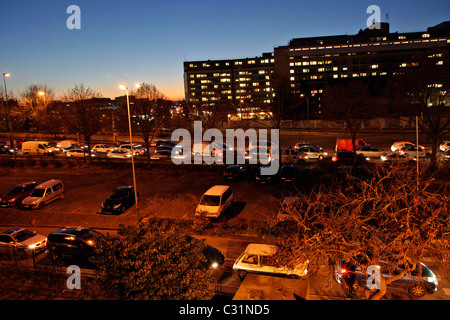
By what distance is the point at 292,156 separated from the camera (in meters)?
30.8

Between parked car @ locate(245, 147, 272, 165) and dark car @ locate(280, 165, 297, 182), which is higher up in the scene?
parked car @ locate(245, 147, 272, 165)

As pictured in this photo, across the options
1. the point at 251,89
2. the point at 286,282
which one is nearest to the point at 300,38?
the point at 251,89

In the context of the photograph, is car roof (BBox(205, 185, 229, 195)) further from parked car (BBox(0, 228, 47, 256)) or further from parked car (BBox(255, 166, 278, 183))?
parked car (BBox(0, 228, 47, 256))

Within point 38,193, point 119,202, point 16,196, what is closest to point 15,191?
point 16,196

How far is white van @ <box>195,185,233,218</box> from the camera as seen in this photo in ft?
58.5

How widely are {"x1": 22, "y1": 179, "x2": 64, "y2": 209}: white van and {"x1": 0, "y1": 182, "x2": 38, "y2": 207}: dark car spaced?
100 centimetres

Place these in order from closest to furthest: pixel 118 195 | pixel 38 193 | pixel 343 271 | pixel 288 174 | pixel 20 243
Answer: pixel 343 271, pixel 20 243, pixel 118 195, pixel 38 193, pixel 288 174

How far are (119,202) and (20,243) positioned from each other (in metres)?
6.50

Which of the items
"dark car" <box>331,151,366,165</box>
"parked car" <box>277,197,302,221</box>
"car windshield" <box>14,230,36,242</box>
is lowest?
"car windshield" <box>14,230,36,242</box>

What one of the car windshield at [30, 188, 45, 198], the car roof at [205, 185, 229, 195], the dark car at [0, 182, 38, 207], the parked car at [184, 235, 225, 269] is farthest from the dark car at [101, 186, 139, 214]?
the parked car at [184, 235, 225, 269]

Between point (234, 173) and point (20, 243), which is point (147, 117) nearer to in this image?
point (234, 173)

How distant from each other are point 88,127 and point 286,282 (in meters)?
27.4

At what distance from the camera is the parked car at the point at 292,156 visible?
30.5m
